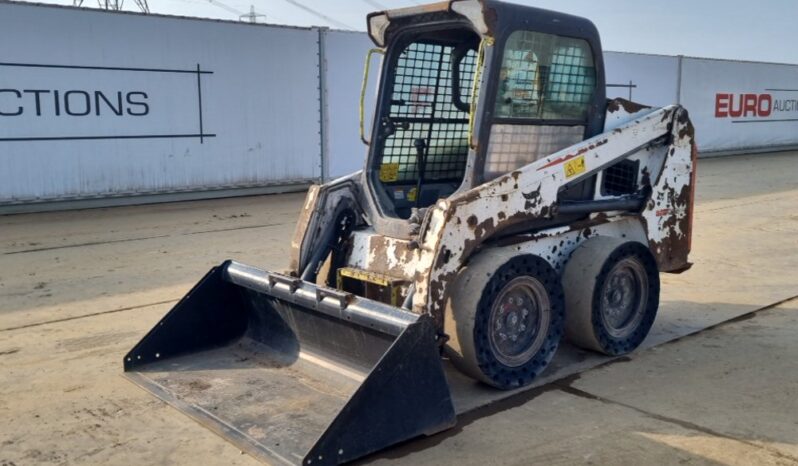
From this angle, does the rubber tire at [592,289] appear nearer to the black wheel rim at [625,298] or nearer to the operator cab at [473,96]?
the black wheel rim at [625,298]

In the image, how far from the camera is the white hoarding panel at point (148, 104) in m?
10.2

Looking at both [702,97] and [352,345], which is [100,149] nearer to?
[352,345]

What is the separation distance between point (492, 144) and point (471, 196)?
1.64 feet

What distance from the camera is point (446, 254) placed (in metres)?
4.05

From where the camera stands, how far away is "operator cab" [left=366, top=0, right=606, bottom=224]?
439 centimetres

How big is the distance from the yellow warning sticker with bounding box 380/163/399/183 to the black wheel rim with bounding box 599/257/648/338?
4.82 ft

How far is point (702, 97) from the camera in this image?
19.9m

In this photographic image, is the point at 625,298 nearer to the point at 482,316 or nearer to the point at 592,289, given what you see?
the point at 592,289

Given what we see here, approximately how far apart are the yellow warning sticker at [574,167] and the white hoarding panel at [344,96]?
338 inches

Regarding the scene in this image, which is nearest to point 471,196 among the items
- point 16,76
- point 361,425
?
point 361,425

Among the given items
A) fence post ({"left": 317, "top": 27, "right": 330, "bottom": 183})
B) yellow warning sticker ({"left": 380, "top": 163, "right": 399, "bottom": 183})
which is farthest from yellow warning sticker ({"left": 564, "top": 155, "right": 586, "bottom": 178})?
fence post ({"left": 317, "top": 27, "right": 330, "bottom": 183})

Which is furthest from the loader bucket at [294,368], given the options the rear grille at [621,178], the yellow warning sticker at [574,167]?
the rear grille at [621,178]

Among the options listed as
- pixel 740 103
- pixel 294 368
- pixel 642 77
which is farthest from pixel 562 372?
pixel 740 103

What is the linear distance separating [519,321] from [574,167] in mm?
990
